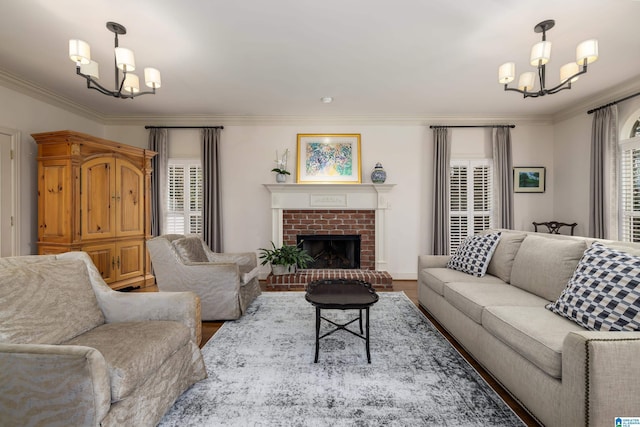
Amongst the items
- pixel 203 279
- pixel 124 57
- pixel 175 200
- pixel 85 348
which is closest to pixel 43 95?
pixel 175 200

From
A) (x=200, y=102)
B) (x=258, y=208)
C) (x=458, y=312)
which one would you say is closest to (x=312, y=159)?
(x=258, y=208)

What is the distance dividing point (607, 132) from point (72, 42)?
19.5 ft

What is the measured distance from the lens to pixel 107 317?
192 centimetres

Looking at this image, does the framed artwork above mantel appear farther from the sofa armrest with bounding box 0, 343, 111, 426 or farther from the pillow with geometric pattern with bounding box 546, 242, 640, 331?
the sofa armrest with bounding box 0, 343, 111, 426

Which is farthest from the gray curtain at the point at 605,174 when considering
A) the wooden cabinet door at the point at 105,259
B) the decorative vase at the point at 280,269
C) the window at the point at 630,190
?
the wooden cabinet door at the point at 105,259

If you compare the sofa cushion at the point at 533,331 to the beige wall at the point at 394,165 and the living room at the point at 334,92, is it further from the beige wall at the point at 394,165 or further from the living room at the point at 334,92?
the beige wall at the point at 394,165

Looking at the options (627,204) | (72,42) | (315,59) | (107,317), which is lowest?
(107,317)

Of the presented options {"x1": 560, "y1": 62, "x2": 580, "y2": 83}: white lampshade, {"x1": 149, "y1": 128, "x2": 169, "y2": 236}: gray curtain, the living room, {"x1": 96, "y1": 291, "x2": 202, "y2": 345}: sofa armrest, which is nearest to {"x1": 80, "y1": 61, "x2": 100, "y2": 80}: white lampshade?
the living room

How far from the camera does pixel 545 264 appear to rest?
2396 millimetres

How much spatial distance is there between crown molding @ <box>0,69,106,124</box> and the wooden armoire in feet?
1.98

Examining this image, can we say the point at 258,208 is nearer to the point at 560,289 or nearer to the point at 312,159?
the point at 312,159

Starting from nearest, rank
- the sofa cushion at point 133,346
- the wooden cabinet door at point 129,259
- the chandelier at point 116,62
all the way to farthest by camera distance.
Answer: the sofa cushion at point 133,346
the chandelier at point 116,62
the wooden cabinet door at point 129,259

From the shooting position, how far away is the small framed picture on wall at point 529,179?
203 inches

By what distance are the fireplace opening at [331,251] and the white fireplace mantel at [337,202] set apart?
0.37 m
